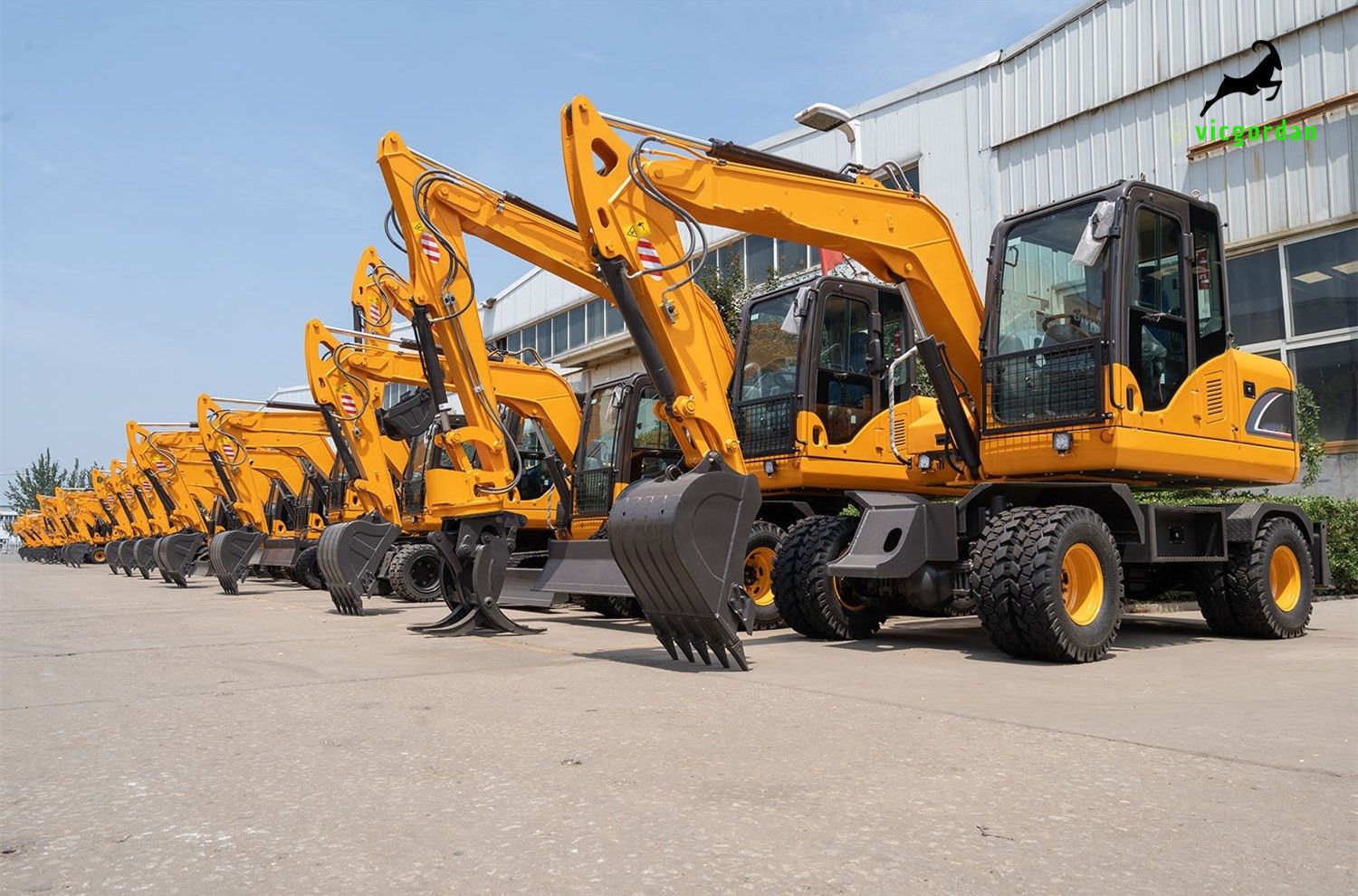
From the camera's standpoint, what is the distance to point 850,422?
10703 millimetres

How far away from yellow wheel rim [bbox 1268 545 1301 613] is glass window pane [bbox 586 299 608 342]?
22.7 m

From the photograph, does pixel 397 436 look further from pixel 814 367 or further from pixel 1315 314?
pixel 1315 314

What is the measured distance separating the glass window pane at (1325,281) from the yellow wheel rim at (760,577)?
9.72 m

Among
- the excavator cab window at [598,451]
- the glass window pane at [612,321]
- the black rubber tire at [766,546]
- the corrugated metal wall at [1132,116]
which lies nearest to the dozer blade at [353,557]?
the excavator cab window at [598,451]

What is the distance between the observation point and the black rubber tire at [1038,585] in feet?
24.3

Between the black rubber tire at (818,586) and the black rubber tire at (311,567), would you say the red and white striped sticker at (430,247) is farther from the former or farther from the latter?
the black rubber tire at (311,567)

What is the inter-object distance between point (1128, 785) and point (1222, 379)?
18.9 ft

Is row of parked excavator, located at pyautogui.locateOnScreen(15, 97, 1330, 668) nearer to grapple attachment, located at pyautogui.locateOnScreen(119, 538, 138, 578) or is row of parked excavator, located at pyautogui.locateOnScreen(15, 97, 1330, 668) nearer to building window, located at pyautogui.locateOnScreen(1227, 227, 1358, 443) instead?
building window, located at pyautogui.locateOnScreen(1227, 227, 1358, 443)

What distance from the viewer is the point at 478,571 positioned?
10.6 meters

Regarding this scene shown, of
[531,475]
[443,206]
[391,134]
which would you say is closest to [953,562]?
[443,206]

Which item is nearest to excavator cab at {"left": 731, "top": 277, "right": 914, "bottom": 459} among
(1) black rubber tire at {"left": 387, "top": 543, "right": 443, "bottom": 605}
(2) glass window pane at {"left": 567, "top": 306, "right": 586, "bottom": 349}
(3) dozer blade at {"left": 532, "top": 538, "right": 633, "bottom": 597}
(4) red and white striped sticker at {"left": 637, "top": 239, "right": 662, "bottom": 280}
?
(3) dozer blade at {"left": 532, "top": 538, "right": 633, "bottom": 597}

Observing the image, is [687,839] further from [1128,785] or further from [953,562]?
[953,562]

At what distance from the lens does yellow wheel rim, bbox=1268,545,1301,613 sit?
9.61 m

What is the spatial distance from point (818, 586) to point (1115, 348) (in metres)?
2.93
